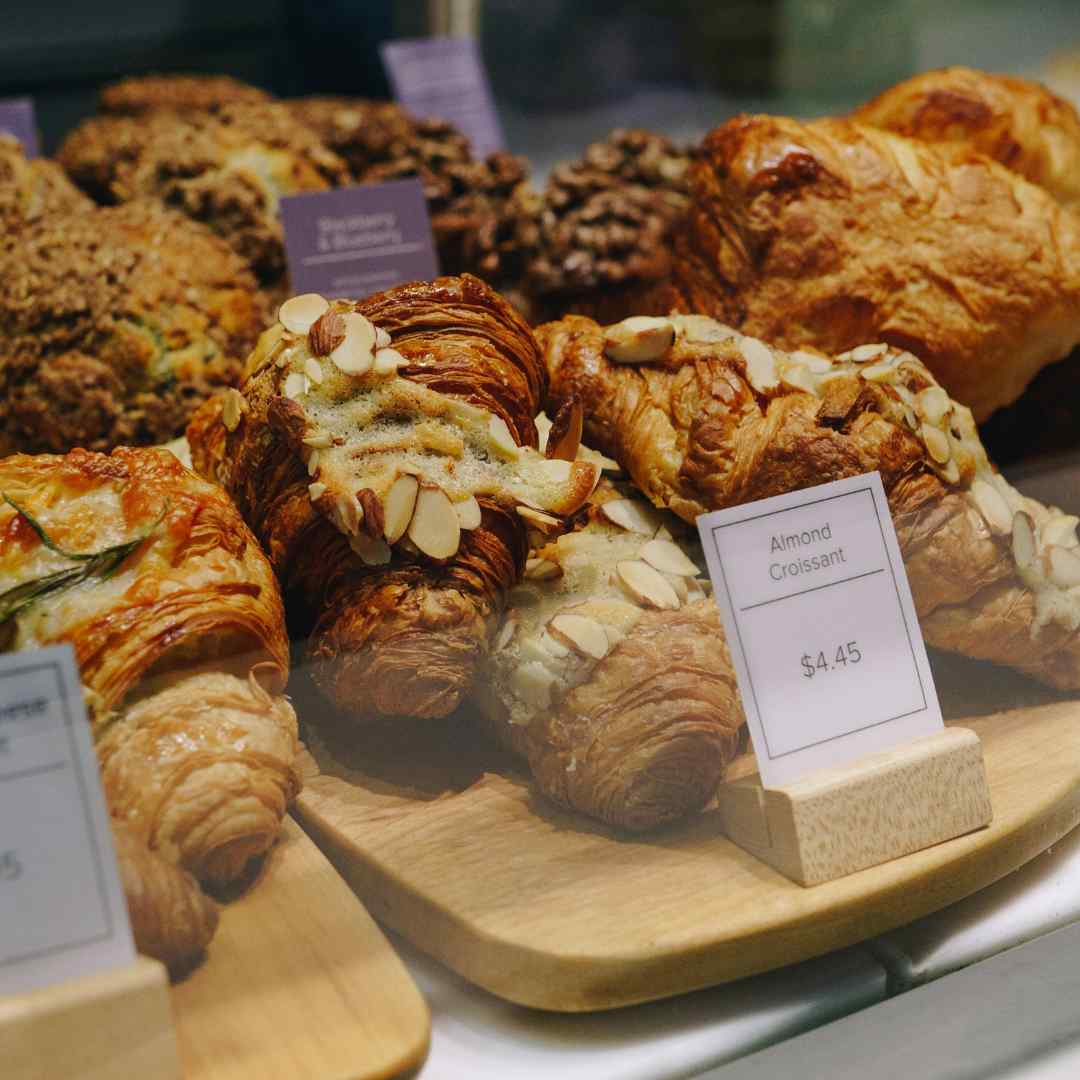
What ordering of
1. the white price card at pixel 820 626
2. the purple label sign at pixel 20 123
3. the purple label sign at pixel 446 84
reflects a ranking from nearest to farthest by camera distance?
the white price card at pixel 820 626
the purple label sign at pixel 20 123
the purple label sign at pixel 446 84

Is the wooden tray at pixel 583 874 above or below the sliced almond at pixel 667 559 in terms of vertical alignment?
below

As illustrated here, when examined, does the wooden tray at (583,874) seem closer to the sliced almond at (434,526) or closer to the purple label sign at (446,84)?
the sliced almond at (434,526)

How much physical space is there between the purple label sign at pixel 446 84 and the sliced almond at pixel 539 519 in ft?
6.59

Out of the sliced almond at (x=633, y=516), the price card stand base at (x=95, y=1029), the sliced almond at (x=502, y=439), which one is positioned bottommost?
the price card stand base at (x=95, y=1029)

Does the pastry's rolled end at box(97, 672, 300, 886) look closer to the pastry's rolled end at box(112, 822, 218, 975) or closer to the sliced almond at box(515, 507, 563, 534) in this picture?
the pastry's rolled end at box(112, 822, 218, 975)

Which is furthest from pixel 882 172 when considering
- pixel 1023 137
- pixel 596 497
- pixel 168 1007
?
pixel 168 1007

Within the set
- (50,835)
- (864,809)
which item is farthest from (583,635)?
(50,835)

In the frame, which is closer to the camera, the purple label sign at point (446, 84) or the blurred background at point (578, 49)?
the blurred background at point (578, 49)

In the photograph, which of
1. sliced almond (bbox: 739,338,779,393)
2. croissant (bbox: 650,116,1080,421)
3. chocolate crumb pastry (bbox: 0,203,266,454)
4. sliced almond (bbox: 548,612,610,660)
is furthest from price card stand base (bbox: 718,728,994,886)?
chocolate crumb pastry (bbox: 0,203,266,454)

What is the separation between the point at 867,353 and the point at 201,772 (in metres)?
0.81

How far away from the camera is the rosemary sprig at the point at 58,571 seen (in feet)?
3.39

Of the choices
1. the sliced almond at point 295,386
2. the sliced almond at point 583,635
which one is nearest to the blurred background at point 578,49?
the sliced almond at point 295,386

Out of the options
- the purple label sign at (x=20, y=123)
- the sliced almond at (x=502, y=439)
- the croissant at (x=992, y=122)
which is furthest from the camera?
the purple label sign at (x=20, y=123)

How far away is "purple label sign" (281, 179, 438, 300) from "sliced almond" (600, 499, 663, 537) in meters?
0.74
